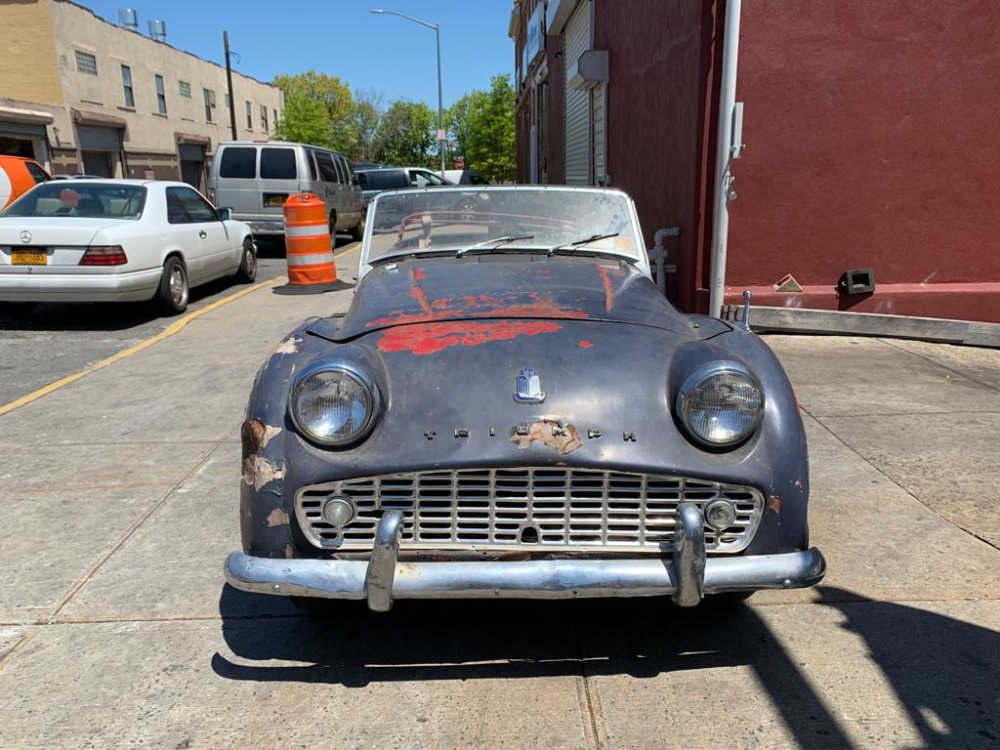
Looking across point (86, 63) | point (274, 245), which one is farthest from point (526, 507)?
point (86, 63)

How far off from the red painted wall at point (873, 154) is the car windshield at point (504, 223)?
3619mm

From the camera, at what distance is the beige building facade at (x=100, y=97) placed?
26.6 m

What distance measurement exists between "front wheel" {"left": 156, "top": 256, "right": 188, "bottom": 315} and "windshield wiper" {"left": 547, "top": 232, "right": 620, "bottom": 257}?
19.5 ft

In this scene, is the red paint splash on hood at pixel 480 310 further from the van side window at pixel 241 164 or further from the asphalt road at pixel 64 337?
the van side window at pixel 241 164

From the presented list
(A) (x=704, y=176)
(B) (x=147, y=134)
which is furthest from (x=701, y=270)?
(B) (x=147, y=134)

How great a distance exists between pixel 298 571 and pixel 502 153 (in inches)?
1943

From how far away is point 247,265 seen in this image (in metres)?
11.2

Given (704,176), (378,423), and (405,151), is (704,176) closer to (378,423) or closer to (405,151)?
(378,423)

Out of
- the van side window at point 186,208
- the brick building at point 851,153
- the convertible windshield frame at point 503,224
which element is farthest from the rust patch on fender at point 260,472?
the van side window at point 186,208

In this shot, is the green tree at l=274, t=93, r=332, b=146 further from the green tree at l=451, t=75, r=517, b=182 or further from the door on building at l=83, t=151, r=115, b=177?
the door on building at l=83, t=151, r=115, b=177

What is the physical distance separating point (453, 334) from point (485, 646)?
1122 mm

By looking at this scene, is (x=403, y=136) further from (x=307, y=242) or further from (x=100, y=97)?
(x=307, y=242)

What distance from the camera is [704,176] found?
746cm

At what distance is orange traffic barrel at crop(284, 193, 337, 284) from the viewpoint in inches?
396
